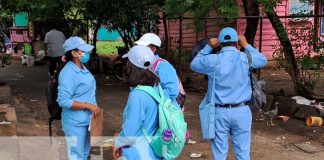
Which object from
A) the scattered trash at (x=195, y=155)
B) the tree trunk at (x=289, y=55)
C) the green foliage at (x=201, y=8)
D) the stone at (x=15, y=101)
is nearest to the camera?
the scattered trash at (x=195, y=155)

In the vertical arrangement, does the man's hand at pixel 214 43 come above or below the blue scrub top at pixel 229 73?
above

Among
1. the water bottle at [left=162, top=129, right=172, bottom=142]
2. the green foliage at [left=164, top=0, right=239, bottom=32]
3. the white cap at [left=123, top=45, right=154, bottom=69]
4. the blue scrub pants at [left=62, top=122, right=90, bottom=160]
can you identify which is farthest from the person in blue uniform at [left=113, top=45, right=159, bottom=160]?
the green foliage at [left=164, top=0, right=239, bottom=32]

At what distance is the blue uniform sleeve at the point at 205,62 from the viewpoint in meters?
5.08

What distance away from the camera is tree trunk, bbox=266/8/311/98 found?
9.48 metres

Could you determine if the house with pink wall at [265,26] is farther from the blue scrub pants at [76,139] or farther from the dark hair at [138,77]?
the dark hair at [138,77]

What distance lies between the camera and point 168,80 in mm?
4867

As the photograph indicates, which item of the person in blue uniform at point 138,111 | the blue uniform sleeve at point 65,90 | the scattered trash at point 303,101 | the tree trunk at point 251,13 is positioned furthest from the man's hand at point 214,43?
the tree trunk at point 251,13

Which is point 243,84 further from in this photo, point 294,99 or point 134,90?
point 294,99

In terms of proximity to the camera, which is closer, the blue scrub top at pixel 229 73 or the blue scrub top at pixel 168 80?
the blue scrub top at pixel 168 80

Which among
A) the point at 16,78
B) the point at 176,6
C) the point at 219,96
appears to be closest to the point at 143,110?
the point at 219,96

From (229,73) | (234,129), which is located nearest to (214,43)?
(229,73)

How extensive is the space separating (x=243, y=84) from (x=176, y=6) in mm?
4401

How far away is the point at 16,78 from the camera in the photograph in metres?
16.0

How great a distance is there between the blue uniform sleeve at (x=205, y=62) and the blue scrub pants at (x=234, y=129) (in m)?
0.44
